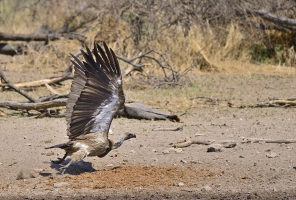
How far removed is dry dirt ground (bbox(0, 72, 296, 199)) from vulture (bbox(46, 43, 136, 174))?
12.2 inches

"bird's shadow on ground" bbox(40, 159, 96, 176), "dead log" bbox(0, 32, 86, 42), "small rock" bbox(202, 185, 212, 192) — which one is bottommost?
"dead log" bbox(0, 32, 86, 42)

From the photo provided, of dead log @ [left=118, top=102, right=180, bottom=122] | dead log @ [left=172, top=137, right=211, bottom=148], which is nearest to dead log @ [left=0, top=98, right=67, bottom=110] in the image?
dead log @ [left=118, top=102, right=180, bottom=122]

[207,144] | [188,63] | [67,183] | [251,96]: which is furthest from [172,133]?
[188,63]

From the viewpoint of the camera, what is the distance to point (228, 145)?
786 centimetres

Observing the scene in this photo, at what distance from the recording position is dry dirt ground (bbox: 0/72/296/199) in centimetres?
613

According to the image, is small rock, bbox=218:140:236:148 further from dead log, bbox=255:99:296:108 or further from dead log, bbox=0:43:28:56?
dead log, bbox=0:43:28:56

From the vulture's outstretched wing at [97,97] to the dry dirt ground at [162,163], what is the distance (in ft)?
1.75

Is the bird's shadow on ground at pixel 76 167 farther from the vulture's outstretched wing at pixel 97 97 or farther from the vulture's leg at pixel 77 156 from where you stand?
the vulture's outstretched wing at pixel 97 97

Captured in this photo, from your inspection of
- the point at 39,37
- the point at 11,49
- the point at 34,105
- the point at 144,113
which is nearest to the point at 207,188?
the point at 144,113

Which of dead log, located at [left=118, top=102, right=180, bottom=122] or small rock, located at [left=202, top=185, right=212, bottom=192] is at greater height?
small rock, located at [left=202, top=185, right=212, bottom=192]

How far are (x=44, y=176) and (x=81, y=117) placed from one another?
75 centimetres

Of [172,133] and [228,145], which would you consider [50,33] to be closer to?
[172,133]

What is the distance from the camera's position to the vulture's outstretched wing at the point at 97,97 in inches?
257

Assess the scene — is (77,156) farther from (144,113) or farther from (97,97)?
(144,113)
